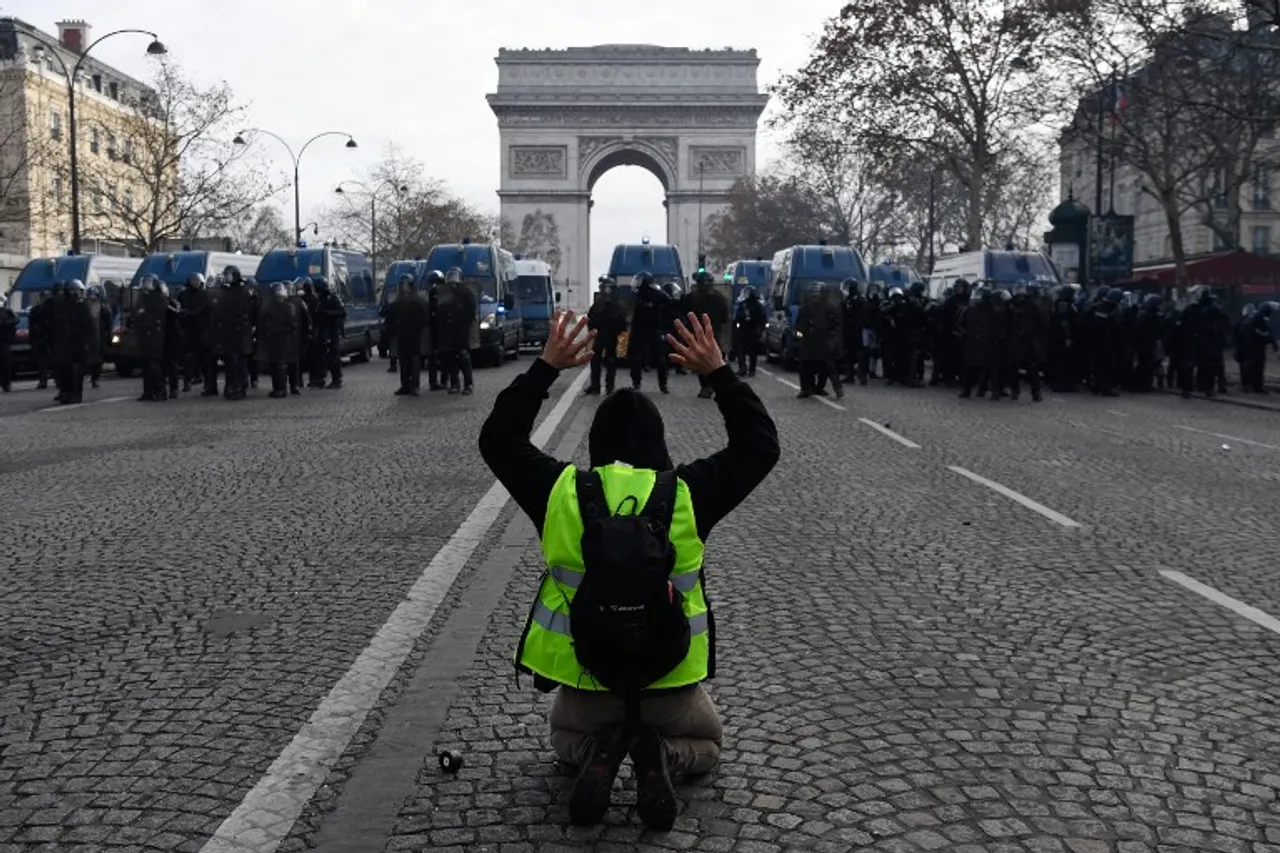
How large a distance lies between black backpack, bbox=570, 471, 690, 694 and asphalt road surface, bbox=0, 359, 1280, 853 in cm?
41

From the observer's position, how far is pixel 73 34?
7888 centimetres

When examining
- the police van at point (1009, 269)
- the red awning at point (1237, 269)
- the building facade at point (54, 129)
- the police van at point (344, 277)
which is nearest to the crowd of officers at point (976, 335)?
the police van at point (1009, 269)

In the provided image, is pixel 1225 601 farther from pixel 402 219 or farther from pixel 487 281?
pixel 402 219

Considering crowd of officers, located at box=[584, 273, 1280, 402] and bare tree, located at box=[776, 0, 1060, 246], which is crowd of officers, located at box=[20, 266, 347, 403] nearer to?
crowd of officers, located at box=[584, 273, 1280, 402]

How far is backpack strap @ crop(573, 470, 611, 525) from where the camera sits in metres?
4.02

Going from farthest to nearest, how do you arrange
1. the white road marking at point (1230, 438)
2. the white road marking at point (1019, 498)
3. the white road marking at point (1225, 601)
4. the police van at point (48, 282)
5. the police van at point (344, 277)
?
the police van at point (344, 277), the police van at point (48, 282), the white road marking at point (1230, 438), the white road marking at point (1019, 498), the white road marking at point (1225, 601)

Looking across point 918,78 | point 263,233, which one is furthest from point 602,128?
point 918,78

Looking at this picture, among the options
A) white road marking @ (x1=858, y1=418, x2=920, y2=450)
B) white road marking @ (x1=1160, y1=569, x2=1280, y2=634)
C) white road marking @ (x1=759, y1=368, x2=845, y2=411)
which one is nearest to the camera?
white road marking @ (x1=1160, y1=569, x2=1280, y2=634)

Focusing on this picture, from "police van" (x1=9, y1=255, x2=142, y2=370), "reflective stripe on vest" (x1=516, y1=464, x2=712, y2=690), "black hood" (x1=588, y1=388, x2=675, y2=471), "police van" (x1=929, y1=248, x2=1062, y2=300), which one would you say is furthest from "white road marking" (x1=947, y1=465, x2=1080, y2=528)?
"police van" (x1=9, y1=255, x2=142, y2=370)

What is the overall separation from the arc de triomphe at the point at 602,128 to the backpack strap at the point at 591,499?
8940 centimetres

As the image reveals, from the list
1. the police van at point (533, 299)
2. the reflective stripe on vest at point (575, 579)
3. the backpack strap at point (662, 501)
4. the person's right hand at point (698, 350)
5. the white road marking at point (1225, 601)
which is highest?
the police van at point (533, 299)

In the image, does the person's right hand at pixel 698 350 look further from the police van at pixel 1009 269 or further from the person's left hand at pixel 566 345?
the police van at pixel 1009 269

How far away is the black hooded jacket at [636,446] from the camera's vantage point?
4.20 meters

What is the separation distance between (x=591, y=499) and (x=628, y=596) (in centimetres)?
28
